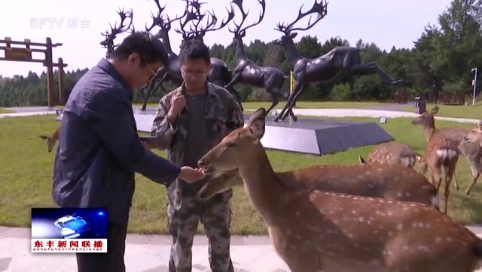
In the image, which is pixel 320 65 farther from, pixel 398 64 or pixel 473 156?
pixel 398 64

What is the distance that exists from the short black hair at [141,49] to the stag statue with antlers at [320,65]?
25.1 feet

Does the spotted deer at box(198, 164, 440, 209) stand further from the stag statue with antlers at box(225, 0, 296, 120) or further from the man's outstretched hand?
the stag statue with antlers at box(225, 0, 296, 120)

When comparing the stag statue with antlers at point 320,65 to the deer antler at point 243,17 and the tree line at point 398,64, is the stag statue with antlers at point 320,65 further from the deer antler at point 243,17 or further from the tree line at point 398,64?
the tree line at point 398,64

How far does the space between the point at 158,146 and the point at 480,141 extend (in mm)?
6475

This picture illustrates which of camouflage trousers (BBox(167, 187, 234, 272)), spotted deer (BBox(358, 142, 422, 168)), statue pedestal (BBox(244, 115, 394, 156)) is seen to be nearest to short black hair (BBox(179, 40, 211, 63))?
camouflage trousers (BBox(167, 187, 234, 272))

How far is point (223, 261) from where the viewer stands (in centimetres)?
290

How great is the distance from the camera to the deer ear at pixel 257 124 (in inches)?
107

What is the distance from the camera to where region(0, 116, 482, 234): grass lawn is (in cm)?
477

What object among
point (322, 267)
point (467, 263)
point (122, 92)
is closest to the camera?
point (122, 92)

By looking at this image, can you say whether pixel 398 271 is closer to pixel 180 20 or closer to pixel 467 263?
pixel 467 263

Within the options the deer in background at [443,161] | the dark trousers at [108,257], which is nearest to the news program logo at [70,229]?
the dark trousers at [108,257]

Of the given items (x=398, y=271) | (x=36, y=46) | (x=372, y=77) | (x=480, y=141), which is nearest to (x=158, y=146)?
(x=398, y=271)

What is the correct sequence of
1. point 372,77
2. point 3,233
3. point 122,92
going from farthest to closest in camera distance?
1. point 372,77
2. point 3,233
3. point 122,92

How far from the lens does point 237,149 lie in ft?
→ 8.82
